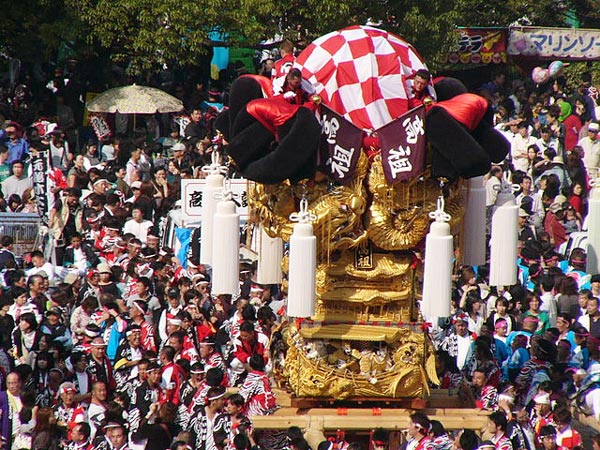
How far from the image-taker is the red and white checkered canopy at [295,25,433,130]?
13.4 m

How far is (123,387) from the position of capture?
15.7m

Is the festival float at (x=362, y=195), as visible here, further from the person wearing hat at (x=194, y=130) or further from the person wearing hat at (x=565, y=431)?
the person wearing hat at (x=194, y=130)

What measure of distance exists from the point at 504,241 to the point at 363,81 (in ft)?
6.07

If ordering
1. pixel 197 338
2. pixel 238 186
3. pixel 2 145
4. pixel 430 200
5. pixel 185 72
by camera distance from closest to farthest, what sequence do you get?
pixel 430 200 < pixel 197 338 < pixel 238 186 < pixel 2 145 < pixel 185 72

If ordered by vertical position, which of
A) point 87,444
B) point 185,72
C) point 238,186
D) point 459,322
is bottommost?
point 87,444

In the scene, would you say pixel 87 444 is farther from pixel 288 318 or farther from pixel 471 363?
pixel 471 363

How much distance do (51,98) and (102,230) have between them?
25.3 ft

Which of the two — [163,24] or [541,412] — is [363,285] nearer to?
[541,412]

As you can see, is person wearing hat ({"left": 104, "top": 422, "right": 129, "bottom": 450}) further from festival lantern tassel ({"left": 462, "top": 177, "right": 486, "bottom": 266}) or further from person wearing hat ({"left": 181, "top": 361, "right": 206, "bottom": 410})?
festival lantern tassel ({"left": 462, "top": 177, "right": 486, "bottom": 266})

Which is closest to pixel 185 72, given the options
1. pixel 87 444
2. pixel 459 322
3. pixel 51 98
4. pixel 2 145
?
pixel 51 98

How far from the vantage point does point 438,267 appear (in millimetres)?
13023

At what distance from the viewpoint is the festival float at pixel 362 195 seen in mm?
12984

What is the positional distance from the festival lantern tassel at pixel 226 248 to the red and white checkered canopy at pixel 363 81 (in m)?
1.25

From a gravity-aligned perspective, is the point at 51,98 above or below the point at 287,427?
above
